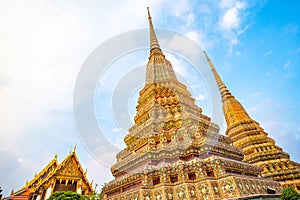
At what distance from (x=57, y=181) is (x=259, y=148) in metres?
21.4

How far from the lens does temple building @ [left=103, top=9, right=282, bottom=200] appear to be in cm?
881

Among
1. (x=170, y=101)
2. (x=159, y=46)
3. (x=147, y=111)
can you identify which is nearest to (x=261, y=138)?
(x=170, y=101)

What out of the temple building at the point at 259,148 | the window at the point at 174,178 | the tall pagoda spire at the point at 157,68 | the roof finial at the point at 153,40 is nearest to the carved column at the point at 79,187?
the window at the point at 174,178

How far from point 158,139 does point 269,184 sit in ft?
24.8

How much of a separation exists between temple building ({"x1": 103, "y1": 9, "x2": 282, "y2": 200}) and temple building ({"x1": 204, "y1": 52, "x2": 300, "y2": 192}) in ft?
19.6

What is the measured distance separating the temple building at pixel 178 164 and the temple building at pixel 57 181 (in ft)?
19.9

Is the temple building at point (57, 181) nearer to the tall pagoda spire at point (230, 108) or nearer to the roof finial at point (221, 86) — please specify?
the tall pagoda spire at point (230, 108)

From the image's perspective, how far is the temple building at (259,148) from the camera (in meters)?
16.3

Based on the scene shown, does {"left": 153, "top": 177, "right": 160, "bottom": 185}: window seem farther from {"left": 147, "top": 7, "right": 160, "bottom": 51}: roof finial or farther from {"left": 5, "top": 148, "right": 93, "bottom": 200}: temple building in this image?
{"left": 147, "top": 7, "right": 160, "bottom": 51}: roof finial

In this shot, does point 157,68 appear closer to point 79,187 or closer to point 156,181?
point 156,181

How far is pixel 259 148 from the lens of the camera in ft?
62.2

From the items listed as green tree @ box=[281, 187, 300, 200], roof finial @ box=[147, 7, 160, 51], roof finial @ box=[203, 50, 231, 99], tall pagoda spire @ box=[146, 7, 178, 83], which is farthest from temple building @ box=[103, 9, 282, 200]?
roof finial @ box=[203, 50, 231, 99]

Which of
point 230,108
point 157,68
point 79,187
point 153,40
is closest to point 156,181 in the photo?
point 79,187

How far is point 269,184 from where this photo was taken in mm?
10891
